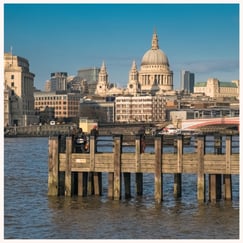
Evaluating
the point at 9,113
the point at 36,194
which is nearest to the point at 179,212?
the point at 36,194

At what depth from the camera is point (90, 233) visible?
20.8m

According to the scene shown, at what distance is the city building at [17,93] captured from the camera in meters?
Answer: 150

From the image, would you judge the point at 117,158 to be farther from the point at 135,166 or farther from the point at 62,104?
the point at 62,104

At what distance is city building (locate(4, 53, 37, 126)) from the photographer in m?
150

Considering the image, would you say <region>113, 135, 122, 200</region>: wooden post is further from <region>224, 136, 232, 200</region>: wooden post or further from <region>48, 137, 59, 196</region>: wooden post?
<region>224, 136, 232, 200</region>: wooden post

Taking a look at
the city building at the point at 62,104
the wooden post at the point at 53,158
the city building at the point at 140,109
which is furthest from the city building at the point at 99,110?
the wooden post at the point at 53,158

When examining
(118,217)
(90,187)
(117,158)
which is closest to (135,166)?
(117,158)

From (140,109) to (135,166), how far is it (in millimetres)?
153352

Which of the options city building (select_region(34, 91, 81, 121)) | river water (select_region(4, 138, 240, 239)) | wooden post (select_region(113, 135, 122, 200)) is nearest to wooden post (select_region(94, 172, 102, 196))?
river water (select_region(4, 138, 240, 239))

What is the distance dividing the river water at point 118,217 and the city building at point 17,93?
121 meters

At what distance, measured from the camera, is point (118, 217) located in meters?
23.2

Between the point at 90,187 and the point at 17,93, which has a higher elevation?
the point at 17,93

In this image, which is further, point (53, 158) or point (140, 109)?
point (140, 109)

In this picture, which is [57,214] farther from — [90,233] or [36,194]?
[36,194]
